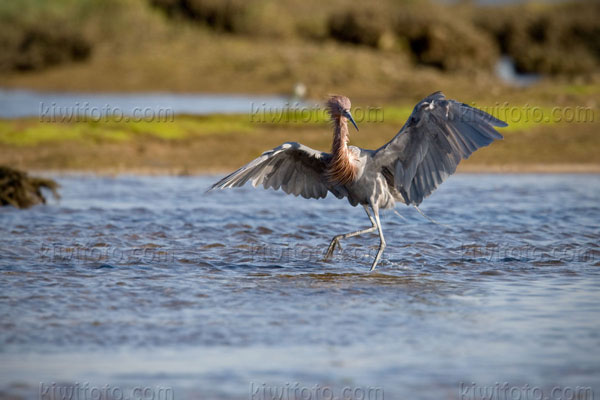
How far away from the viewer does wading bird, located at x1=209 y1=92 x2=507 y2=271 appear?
845cm

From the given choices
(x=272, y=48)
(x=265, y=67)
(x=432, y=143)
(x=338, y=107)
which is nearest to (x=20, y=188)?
(x=338, y=107)

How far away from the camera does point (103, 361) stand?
19.0 feet

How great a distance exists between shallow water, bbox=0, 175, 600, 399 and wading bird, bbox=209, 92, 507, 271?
74 centimetres

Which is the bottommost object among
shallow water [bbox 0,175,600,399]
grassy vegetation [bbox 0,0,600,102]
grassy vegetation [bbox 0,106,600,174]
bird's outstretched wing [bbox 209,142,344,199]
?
shallow water [bbox 0,175,600,399]

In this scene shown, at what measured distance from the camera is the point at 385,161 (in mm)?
9008

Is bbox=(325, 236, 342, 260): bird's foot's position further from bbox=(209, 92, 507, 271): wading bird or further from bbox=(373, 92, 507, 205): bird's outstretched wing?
bbox=(373, 92, 507, 205): bird's outstretched wing

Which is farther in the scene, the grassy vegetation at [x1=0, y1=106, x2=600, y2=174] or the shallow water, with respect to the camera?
the grassy vegetation at [x1=0, y1=106, x2=600, y2=174]

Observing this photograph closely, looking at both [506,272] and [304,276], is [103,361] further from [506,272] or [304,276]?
[506,272]

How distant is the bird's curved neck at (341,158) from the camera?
878cm

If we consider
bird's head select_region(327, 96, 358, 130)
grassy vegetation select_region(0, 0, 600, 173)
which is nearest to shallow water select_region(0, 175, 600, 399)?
bird's head select_region(327, 96, 358, 130)

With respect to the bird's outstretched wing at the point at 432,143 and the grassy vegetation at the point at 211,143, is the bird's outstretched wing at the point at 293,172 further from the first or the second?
the grassy vegetation at the point at 211,143

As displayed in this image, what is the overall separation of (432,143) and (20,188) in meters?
6.39

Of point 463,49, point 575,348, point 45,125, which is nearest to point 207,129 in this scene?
point 45,125

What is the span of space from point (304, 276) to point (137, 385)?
3465 mm
